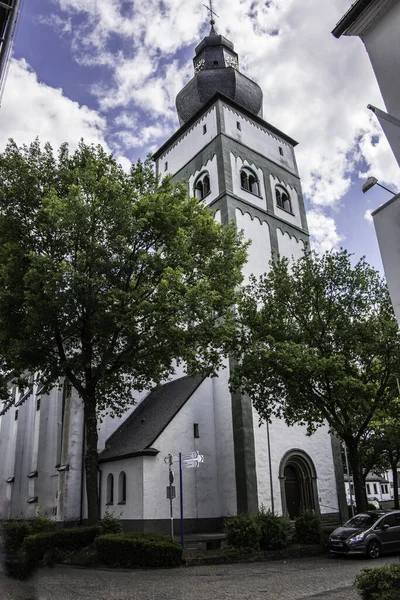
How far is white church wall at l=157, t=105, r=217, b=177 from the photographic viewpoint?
101ft

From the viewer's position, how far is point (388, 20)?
7781 mm

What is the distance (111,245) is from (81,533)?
9.38 m

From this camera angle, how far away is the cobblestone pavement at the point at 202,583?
31.7 ft

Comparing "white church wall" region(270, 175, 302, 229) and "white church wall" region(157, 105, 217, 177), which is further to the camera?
"white church wall" region(157, 105, 217, 177)

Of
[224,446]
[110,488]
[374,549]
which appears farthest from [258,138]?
[374,549]

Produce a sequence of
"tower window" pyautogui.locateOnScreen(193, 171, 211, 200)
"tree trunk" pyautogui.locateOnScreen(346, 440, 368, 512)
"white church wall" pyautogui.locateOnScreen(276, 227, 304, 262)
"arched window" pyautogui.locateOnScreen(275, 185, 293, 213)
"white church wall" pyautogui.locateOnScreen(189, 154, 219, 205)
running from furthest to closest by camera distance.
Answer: "arched window" pyautogui.locateOnScreen(275, 185, 293, 213) → "tower window" pyautogui.locateOnScreen(193, 171, 211, 200) → "white church wall" pyautogui.locateOnScreen(276, 227, 304, 262) → "white church wall" pyautogui.locateOnScreen(189, 154, 219, 205) → "tree trunk" pyautogui.locateOnScreen(346, 440, 368, 512)

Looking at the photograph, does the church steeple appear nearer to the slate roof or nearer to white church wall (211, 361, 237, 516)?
the slate roof

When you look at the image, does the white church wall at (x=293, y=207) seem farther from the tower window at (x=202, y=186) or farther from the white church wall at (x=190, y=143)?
the white church wall at (x=190, y=143)

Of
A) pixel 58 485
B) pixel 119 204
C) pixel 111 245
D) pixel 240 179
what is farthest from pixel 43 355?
pixel 240 179

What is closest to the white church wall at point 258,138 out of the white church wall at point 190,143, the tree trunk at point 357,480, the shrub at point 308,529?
the white church wall at point 190,143

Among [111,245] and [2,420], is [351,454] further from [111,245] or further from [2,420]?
[2,420]

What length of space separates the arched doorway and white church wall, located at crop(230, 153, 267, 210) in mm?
14185

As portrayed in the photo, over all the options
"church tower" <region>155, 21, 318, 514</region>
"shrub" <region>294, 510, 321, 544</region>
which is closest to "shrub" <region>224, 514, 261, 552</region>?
"shrub" <region>294, 510, 321, 544</region>

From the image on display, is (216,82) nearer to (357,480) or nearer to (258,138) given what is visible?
(258,138)
